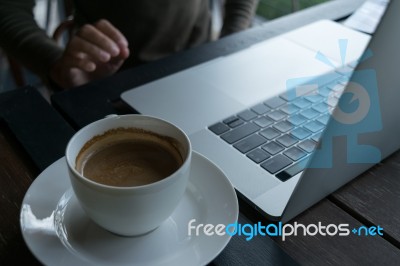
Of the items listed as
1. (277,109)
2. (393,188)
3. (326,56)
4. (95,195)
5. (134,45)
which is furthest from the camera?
(134,45)

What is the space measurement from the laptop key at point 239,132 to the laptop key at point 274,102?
58 millimetres

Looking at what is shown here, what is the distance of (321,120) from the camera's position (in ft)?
1.83

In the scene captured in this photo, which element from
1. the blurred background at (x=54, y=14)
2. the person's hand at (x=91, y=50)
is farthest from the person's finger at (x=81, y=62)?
the blurred background at (x=54, y=14)

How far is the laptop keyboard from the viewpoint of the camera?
491 millimetres

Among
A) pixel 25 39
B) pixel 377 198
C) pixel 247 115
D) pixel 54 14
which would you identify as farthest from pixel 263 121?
pixel 54 14

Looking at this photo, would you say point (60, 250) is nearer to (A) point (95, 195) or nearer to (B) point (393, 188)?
(A) point (95, 195)

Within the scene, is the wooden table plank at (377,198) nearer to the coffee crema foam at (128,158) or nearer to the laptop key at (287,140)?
the laptop key at (287,140)

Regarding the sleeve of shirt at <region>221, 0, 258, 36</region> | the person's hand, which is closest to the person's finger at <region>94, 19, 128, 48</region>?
the person's hand

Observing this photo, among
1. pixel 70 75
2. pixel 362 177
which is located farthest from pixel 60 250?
pixel 70 75

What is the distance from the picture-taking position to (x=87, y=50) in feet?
2.40

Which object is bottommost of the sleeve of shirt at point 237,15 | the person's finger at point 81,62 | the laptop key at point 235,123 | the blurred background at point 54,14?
the blurred background at point 54,14

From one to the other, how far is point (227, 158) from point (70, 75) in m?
0.43

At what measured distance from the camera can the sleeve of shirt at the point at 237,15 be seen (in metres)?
1.14

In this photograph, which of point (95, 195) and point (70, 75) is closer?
point (95, 195)
